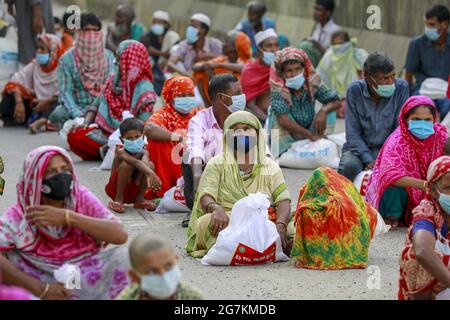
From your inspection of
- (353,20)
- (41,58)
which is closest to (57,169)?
(41,58)

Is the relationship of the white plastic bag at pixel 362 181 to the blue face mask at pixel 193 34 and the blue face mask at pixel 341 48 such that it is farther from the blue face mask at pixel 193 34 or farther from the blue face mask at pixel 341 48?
the blue face mask at pixel 193 34

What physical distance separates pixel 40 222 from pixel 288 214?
82.9 inches

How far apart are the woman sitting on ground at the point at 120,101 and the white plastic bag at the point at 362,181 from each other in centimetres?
242

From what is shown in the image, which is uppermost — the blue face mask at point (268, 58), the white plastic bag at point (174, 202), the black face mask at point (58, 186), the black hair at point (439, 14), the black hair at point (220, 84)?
the black hair at point (439, 14)

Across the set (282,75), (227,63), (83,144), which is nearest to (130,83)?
(83,144)

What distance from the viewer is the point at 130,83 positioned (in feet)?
35.0

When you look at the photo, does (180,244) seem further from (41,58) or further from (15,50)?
(15,50)

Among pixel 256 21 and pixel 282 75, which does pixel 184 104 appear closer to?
pixel 282 75

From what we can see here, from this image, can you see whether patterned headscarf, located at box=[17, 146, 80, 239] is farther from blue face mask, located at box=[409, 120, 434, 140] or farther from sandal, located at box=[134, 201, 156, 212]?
sandal, located at box=[134, 201, 156, 212]

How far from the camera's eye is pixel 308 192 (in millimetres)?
7168

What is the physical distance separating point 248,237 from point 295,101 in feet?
12.4

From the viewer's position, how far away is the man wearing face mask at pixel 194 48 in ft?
48.2

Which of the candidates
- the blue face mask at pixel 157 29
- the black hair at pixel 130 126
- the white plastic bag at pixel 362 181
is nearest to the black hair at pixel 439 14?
the white plastic bag at pixel 362 181

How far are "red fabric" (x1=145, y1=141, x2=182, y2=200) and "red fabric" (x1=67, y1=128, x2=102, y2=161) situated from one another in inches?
73.4
